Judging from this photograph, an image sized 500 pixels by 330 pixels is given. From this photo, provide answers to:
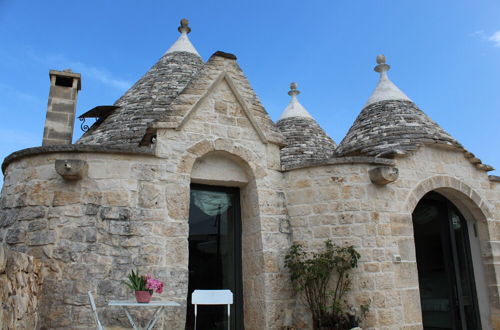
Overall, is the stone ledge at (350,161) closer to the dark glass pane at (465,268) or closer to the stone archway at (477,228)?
the stone archway at (477,228)

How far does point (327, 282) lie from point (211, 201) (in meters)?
1.97

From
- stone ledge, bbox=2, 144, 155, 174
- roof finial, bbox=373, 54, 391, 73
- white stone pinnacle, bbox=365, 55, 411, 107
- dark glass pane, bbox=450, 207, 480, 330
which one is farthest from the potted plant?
roof finial, bbox=373, 54, 391, 73

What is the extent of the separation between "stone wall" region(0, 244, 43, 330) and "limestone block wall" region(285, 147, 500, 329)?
317cm

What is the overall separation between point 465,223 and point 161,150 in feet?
18.1

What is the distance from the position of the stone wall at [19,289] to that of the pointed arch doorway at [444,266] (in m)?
5.95

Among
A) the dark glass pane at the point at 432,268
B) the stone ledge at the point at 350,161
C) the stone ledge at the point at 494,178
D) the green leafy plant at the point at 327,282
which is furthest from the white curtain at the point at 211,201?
the stone ledge at the point at 494,178

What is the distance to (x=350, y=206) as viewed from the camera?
6020mm

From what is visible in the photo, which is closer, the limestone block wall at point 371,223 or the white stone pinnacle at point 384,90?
the limestone block wall at point 371,223

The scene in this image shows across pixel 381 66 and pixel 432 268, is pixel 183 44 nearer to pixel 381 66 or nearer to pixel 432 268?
pixel 381 66

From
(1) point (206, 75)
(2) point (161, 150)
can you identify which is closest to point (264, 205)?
(2) point (161, 150)

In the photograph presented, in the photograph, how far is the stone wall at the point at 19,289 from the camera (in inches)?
129

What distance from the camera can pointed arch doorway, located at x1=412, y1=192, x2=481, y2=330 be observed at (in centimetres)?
726

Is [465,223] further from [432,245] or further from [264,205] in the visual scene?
[264,205]

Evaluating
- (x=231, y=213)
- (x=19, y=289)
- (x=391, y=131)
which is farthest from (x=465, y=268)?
(x=19, y=289)
